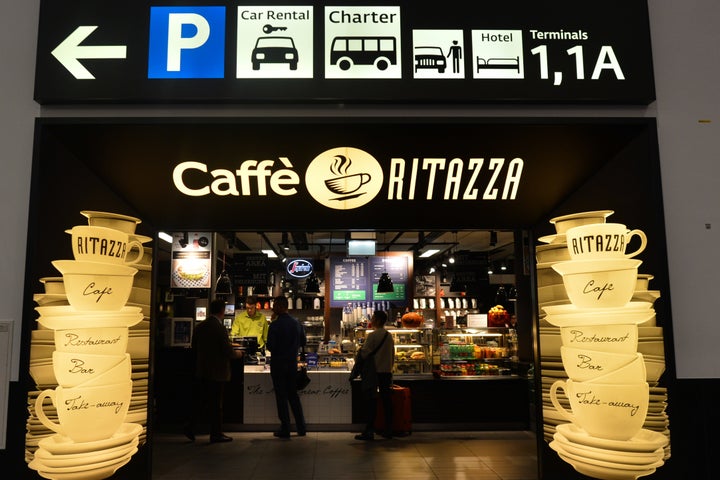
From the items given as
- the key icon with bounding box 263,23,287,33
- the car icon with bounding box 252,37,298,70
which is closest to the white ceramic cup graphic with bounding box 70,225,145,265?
the car icon with bounding box 252,37,298,70

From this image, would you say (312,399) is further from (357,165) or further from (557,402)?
(357,165)

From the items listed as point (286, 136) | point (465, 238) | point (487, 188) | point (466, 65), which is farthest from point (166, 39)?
point (465, 238)

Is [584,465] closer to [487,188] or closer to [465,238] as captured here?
[487,188]

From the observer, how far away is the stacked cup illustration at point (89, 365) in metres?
3.00

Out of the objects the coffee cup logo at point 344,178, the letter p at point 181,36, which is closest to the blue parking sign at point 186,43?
the letter p at point 181,36

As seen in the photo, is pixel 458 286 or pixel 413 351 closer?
pixel 413 351

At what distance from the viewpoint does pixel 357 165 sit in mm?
3502

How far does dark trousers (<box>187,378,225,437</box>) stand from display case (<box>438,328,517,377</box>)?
3.06m

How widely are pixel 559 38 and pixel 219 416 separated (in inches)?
227

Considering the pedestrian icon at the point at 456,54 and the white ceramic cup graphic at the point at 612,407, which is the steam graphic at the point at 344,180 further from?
the white ceramic cup graphic at the point at 612,407

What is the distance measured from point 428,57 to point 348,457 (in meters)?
4.48

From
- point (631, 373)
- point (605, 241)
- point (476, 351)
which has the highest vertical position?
point (605, 241)

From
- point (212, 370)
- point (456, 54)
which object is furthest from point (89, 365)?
point (212, 370)

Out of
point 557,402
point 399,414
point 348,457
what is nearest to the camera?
point 557,402
